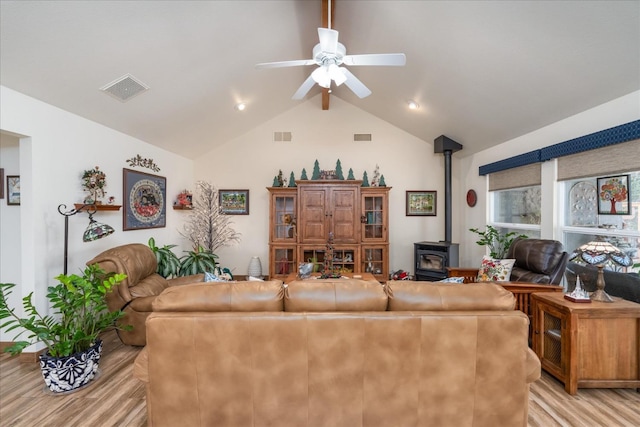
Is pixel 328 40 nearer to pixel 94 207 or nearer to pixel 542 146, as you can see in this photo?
pixel 94 207

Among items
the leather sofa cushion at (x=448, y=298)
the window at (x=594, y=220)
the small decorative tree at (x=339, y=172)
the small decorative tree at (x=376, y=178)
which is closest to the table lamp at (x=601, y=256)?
the window at (x=594, y=220)

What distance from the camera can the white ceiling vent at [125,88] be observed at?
2865 millimetres

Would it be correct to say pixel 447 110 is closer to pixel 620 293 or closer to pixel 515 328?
pixel 620 293

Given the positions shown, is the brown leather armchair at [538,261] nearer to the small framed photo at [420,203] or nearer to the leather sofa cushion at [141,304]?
the small framed photo at [420,203]

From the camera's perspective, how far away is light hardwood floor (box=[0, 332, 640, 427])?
1872mm

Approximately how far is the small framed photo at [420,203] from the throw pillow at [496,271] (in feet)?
7.38

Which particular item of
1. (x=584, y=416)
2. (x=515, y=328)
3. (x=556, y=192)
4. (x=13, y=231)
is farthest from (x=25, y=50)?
(x=556, y=192)

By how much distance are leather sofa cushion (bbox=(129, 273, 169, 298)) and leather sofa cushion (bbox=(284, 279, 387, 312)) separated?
190 centimetres

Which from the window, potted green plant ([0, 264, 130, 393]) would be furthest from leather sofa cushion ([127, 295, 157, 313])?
the window

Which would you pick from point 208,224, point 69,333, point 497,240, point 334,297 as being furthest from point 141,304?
point 497,240

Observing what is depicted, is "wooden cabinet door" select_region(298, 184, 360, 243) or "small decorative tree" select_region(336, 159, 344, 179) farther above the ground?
"small decorative tree" select_region(336, 159, 344, 179)

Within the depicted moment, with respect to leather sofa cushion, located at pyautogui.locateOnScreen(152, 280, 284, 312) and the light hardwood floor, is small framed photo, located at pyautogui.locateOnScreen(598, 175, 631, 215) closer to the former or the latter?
the light hardwood floor

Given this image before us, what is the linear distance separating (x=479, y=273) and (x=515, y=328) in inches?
77.4

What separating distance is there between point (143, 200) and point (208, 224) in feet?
4.23
